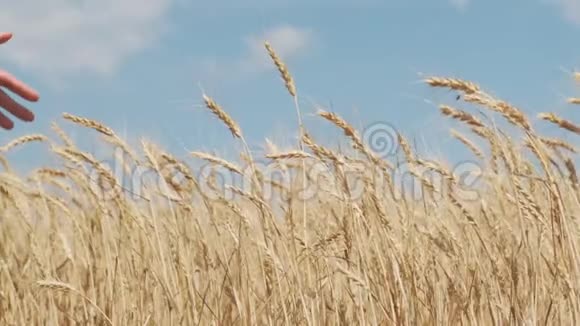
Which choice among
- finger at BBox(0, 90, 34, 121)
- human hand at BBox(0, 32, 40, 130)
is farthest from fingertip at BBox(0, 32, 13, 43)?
finger at BBox(0, 90, 34, 121)

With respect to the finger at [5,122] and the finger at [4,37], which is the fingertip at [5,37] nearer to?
the finger at [4,37]

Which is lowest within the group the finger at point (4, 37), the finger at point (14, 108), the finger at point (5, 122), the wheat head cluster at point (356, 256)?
the wheat head cluster at point (356, 256)

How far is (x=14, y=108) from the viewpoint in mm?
2840

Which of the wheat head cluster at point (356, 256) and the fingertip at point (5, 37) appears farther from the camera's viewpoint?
the fingertip at point (5, 37)

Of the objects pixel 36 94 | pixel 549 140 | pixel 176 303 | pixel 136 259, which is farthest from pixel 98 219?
pixel 549 140

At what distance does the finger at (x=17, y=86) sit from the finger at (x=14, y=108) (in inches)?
1.9

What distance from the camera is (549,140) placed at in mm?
2996

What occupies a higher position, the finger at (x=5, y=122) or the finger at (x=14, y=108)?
the finger at (x=14, y=108)

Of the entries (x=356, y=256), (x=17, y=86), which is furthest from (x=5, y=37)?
(x=356, y=256)

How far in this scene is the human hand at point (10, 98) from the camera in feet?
9.08

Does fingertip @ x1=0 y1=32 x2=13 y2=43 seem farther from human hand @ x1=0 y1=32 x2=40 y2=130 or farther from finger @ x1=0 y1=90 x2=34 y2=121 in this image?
finger @ x1=0 y1=90 x2=34 y2=121

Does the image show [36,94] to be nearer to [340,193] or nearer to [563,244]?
[340,193]

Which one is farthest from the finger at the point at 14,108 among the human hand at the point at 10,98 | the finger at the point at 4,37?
the finger at the point at 4,37

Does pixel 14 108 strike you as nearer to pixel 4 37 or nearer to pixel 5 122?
pixel 5 122
